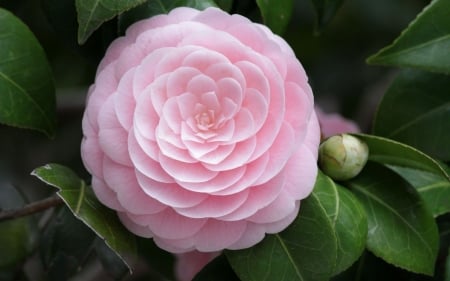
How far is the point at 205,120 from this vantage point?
875mm

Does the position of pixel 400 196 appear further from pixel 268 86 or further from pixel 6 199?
pixel 6 199

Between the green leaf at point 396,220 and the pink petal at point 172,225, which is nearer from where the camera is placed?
the pink petal at point 172,225

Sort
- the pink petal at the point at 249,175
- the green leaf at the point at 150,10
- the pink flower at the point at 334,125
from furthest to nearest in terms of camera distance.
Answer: the pink flower at the point at 334,125 < the green leaf at the point at 150,10 < the pink petal at the point at 249,175

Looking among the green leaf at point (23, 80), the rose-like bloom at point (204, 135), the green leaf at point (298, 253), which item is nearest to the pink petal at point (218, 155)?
the rose-like bloom at point (204, 135)

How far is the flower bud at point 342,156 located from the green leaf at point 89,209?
228 mm

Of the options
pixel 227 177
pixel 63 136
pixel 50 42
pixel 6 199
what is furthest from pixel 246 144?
pixel 63 136

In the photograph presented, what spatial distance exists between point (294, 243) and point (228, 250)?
2.7 inches

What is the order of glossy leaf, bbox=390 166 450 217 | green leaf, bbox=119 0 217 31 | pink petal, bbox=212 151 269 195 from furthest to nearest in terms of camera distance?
glossy leaf, bbox=390 166 450 217 < green leaf, bbox=119 0 217 31 < pink petal, bbox=212 151 269 195

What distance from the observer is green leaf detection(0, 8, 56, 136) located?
937 mm

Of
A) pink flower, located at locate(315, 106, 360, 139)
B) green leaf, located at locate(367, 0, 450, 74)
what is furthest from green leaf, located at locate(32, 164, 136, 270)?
pink flower, located at locate(315, 106, 360, 139)

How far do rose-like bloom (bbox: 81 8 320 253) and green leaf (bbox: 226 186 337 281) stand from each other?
3cm

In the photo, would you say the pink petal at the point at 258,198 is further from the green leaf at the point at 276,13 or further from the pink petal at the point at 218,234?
the green leaf at the point at 276,13

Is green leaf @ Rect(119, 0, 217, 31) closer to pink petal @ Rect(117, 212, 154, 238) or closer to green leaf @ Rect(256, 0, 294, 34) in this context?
green leaf @ Rect(256, 0, 294, 34)

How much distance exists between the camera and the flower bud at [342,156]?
3.09 ft
